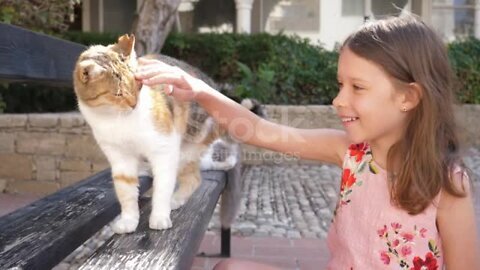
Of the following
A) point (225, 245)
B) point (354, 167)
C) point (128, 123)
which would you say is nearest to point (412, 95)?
point (354, 167)

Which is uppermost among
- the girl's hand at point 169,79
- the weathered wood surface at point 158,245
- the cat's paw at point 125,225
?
the girl's hand at point 169,79

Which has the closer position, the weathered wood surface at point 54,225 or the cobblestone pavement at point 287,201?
the weathered wood surface at point 54,225

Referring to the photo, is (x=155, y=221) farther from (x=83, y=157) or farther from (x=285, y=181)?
(x=285, y=181)

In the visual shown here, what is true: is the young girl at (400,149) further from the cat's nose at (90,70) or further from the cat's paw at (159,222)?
the cat's paw at (159,222)

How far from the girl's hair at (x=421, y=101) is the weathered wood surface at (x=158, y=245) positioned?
64 centimetres

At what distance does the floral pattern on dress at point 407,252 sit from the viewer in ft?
5.49

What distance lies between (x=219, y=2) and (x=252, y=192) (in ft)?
20.1

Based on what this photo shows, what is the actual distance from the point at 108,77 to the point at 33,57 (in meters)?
0.39

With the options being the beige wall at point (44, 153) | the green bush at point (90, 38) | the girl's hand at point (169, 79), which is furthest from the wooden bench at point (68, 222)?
the green bush at point (90, 38)

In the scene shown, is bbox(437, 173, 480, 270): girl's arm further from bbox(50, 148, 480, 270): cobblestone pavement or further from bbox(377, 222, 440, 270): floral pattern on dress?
bbox(50, 148, 480, 270): cobblestone pavement

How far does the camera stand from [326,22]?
1030 cm

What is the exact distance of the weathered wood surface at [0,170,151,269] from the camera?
131 centimetres

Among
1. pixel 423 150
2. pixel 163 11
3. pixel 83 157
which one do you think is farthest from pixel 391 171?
pixel 163 11

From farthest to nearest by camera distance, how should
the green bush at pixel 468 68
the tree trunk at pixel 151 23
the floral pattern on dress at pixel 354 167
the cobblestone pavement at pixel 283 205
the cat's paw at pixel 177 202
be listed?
the green bush at pixel 468 68, the tree trunk at pixel 151 23, the cobblestone pavement at pixel 283 205, the cat's paw at pixel 177 202, the floral pattern on dress at pixel 354 167
